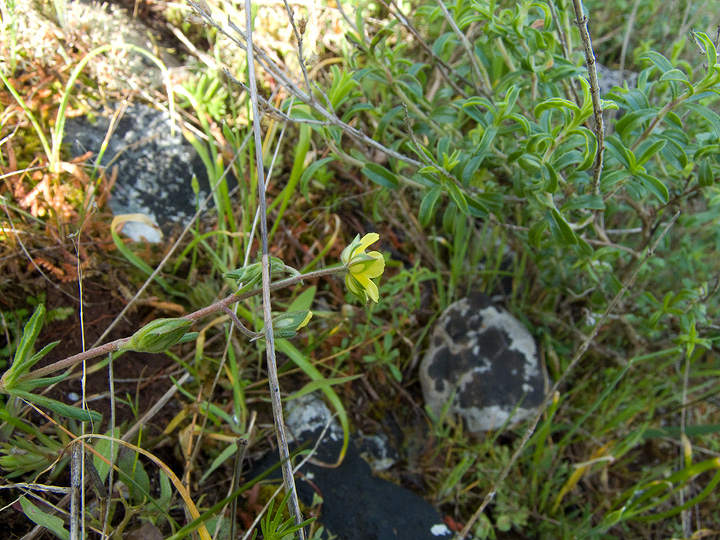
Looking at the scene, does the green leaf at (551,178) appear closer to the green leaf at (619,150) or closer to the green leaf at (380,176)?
the green leaf at (619,150)

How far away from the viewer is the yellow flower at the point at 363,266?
1.26 metres

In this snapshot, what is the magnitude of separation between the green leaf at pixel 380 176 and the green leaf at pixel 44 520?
1.49m

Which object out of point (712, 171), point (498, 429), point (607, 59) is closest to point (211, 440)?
point (498, 429)

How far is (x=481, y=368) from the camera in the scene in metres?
2.40

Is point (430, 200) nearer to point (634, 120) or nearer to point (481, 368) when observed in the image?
point (634, 120)

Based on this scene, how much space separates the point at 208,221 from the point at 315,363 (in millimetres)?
852

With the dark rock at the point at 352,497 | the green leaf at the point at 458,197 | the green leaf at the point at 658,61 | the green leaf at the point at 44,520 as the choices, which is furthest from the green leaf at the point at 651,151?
the green leaf at the point at 44,520

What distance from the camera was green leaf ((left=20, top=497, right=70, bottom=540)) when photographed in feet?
4.37

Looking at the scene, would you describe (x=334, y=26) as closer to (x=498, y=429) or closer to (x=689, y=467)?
(x=498, y=429)

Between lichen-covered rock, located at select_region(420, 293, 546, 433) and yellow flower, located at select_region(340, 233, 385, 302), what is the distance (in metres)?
1.19

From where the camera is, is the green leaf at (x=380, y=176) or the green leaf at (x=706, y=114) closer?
the green leaf at (x=706, y=114)

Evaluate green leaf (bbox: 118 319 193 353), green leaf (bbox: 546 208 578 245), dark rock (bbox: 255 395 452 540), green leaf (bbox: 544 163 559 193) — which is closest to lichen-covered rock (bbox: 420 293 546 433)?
dark rock (bbox: 255 395 452 540)

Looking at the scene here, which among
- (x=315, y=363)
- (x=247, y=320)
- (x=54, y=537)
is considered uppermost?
(x=247, y=320)

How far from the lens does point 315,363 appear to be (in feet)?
6.78
